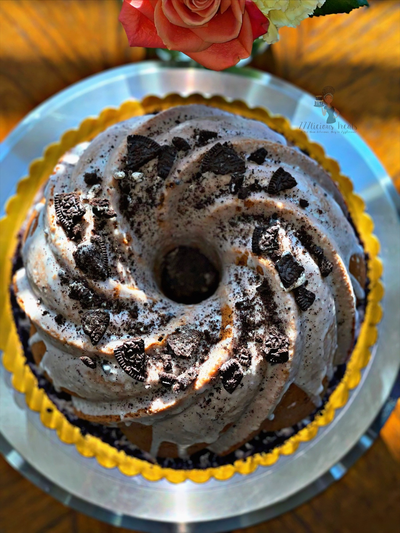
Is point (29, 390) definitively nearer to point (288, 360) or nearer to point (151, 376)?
Result: point (151, 376)

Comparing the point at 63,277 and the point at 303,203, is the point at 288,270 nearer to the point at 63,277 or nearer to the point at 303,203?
the point at 303,203

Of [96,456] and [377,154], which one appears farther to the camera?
[377,154]

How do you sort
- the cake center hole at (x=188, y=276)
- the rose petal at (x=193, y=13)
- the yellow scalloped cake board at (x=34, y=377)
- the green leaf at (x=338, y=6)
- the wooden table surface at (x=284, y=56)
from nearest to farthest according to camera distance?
1. the rose petal at (x=193, y=13)
2. the green leaf at (x=338, y=6)
3. the cake center hole at (x=188, y=276)
4. the yellow scalloped cake board at (x=34, y=377)
5. the wooden table surface at (x=284, y=56)

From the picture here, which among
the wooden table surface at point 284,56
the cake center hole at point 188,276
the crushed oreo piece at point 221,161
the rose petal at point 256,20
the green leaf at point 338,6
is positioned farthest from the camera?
the wooden table surface at point 284,56

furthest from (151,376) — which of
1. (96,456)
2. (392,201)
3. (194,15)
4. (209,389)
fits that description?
(392,201)

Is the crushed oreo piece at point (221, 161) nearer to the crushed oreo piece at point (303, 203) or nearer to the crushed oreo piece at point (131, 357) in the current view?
the crushed oreo piece at point (303, 203)

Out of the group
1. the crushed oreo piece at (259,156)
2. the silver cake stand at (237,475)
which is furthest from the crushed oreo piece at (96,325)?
the silver cake stand at (237,475)
